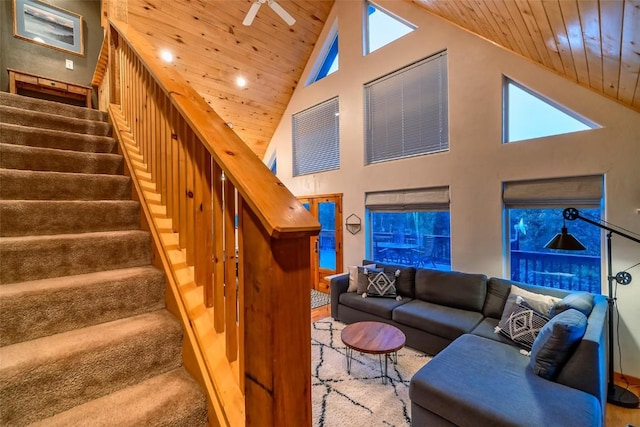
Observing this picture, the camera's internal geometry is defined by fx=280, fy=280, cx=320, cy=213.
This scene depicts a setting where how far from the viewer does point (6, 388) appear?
806mm

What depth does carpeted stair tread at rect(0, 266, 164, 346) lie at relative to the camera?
99 centimetres

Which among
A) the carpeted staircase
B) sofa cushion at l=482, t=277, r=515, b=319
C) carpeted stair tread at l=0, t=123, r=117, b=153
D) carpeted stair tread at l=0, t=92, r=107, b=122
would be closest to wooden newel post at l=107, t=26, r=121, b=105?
carpeted stair tread at l=0, t=92, r=107, b=122

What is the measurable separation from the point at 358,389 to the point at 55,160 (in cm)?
280

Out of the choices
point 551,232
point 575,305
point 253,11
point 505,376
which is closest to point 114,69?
point 253,11

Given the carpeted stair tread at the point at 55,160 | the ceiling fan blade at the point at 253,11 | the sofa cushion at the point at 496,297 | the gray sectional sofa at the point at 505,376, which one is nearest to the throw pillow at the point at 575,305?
the gray sectional sofa at the point at 505,376

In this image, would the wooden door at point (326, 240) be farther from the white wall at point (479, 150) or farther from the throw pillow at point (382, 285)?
the throw pillow at point (382, 285)

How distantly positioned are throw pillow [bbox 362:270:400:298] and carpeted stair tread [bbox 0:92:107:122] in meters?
3.42

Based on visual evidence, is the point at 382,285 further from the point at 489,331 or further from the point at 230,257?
the point at 230,257

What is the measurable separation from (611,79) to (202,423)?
3590 millimetres

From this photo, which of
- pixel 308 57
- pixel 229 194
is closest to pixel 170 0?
pixel 308 57

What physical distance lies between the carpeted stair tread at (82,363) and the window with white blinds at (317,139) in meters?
4.37

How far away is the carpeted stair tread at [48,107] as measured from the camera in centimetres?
217

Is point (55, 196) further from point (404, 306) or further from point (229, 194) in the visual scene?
point (404, 306)

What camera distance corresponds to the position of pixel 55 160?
1744 mm
